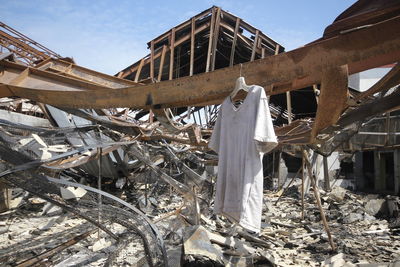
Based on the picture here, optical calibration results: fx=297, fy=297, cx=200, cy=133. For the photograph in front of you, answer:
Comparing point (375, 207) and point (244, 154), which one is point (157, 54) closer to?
point (375, 207)

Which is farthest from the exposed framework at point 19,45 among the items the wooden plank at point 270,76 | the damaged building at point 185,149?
the wooden plank at point 270,76

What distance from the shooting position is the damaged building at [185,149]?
2.39 m

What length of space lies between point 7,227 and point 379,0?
331 inches

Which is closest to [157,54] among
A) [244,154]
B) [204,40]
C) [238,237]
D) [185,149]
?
[204,40]

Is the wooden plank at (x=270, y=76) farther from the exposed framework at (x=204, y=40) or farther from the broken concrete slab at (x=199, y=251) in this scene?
the exposed framework at (x=204, y=40)

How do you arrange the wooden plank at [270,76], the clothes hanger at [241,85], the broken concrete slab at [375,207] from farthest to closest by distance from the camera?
the broken concrete slab at [375,207] < the clothes hanger at [241,85] < the wooden plank at [270,76]

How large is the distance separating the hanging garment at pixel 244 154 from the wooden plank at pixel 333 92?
1.55ft

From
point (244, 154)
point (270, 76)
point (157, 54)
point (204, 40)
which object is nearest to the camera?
point (270, 76)

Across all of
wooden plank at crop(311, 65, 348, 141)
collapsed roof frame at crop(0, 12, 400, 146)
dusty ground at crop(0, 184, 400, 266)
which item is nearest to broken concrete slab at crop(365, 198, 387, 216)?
dusty ground at crop(0, 184, 400, 266)

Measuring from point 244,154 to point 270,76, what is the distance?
27.7 inches

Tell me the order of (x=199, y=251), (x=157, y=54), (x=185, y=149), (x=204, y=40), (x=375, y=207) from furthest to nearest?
(x=204, y=40) < (x=157, y=54) < (x=375, y=207) < (x=185, y=149) < (x=199, y=251)

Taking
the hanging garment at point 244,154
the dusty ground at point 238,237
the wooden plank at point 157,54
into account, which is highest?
the wooden plank at point 157,54

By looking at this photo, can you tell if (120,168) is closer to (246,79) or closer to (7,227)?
(7,227)

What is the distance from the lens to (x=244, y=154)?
2.58m
